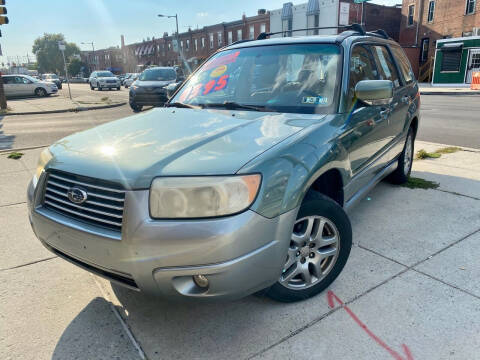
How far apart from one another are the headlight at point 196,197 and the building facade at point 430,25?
34638 millimetres

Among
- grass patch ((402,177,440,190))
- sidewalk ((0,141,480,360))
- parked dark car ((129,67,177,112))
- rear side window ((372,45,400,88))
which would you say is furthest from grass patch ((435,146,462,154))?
parked dark car ((129,67,177,112))

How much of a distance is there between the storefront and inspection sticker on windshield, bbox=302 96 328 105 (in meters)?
28.5

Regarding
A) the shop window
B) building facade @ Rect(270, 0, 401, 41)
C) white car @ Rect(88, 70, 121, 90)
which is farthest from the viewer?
building facade @ Rect(270, 0, 401, 41)

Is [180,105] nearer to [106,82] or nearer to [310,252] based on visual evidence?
[310,252]

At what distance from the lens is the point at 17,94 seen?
2427 centimetres

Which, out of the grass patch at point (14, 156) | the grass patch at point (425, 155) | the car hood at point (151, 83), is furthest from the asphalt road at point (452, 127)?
the car hood at point (151, 83)

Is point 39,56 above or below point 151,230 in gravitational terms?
above

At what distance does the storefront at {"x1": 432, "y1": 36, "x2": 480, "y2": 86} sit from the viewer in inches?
1008

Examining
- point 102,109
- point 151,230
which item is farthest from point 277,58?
point 102,109

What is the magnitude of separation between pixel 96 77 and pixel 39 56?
65.2m

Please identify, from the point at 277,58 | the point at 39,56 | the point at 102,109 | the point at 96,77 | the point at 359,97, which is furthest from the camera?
the point at 39,56

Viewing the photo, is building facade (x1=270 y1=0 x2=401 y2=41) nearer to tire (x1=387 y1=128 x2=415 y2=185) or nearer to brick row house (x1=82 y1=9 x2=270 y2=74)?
brick row house (x1=82 y1=9 x2=270 y2=74)

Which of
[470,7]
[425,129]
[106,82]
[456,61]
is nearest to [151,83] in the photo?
[425,129]

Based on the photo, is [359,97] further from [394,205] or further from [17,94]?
[17,94]
